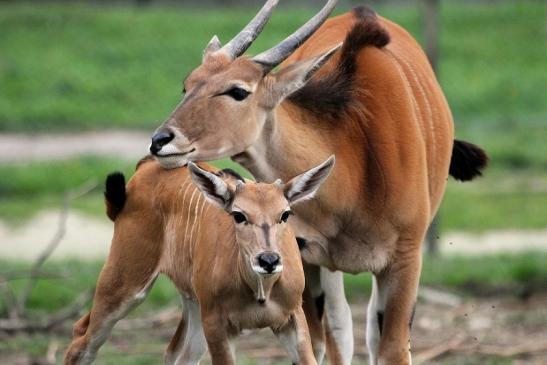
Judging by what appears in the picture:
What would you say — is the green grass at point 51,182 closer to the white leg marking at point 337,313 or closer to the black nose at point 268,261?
the white leg marking at point 337,313

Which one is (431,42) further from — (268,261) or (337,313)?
(268,261)

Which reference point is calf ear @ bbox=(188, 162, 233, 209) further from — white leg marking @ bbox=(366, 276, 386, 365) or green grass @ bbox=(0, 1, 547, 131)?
green grass @ bbox=(0, 1, 547, 131)

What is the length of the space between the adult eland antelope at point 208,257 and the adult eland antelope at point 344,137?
255mm

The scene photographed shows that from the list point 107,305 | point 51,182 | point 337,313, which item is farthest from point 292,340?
point 51,182

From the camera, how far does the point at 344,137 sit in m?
7.27

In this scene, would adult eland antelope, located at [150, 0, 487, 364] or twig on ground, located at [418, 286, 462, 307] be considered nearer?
adult eland antelope, located at [150, 0, 487, 364]

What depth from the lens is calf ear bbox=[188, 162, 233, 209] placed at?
645 cm

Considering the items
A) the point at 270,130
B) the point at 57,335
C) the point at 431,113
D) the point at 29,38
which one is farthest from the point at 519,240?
the point at 29,38

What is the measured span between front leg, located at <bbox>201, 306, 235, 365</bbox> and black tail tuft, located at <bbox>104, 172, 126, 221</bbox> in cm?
114

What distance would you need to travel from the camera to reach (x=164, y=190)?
7414 mm

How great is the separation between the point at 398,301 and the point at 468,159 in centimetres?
139

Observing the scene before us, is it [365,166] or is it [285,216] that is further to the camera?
[365,166]

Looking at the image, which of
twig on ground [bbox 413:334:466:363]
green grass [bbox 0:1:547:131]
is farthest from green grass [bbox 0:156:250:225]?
twig on ground [bbox 413:334:466:363]

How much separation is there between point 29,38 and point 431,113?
1705 cm
